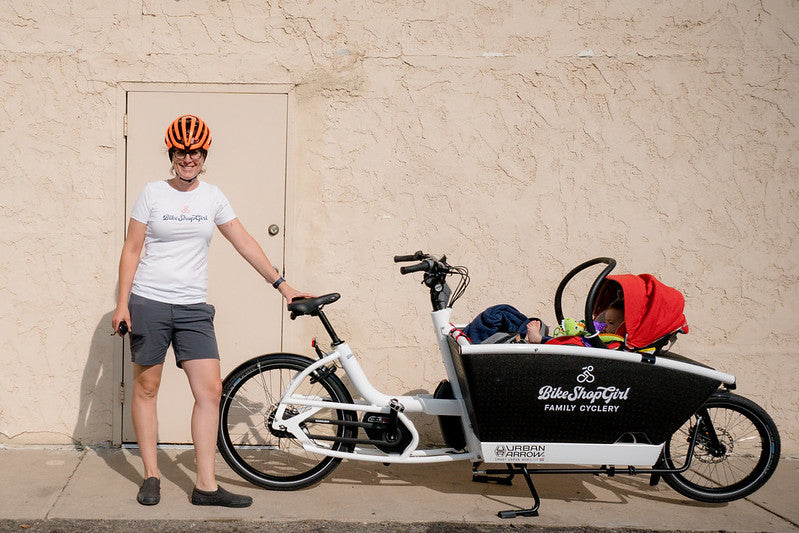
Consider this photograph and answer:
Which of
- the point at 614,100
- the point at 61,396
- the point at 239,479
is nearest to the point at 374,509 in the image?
the point at 239,479

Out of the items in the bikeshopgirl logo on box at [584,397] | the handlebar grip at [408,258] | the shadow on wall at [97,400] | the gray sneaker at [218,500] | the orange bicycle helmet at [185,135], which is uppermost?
the orange bicycle helmet at [185,135]

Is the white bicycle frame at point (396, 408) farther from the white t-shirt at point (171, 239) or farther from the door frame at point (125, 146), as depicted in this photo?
the door frame at point (125, 146)

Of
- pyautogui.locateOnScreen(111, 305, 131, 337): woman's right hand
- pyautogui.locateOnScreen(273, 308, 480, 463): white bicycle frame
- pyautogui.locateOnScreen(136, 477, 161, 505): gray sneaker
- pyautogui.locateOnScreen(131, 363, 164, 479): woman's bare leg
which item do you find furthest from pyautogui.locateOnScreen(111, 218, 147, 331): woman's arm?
pyautogui.locateOnScreen(273, 308, 480, 463): white bicycle frame

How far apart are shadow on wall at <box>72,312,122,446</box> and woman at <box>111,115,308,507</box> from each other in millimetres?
1028

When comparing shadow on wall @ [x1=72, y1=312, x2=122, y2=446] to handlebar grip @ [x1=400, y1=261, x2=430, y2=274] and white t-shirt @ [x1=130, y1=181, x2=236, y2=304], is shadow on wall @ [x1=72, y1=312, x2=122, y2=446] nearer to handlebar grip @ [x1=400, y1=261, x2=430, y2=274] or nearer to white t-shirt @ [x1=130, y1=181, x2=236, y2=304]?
white t-shirt @ [x1=130, y1=181, x2=236, y2=304]

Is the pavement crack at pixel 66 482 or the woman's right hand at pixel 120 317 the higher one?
the woman's right hand at pixel 120 317

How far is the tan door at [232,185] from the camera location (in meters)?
4.95

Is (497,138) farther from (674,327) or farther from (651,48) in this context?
(674,327)

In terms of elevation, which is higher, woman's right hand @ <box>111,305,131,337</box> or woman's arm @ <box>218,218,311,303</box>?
woman's arm @ <box>218,218,311,303</box>

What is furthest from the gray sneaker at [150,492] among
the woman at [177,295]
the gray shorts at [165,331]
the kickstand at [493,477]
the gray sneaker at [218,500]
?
the kickstand at [493,477]

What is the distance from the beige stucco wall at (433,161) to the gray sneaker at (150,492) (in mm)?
1055

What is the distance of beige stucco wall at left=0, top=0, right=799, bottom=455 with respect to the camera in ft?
16.3

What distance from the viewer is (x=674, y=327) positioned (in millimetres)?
4031

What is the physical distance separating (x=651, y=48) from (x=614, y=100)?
41cm
